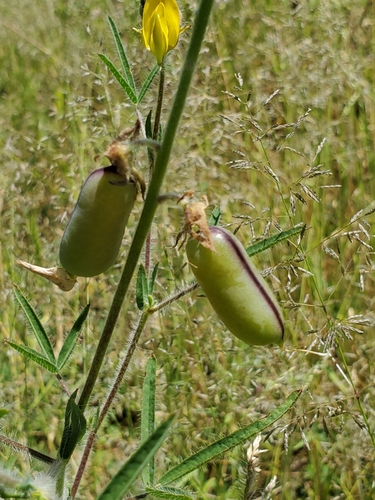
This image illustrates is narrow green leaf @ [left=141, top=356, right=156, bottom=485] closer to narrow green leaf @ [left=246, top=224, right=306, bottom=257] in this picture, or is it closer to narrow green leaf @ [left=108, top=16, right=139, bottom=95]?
narrow green leaf @ [left=246, top=224, right=306, bottom=257]

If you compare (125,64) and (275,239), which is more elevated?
(125,64)

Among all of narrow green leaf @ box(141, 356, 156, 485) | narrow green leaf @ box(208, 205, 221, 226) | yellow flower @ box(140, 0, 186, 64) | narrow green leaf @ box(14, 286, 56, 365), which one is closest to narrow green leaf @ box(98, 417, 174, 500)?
narrow green leaf @ box(141, 356, 156, 485)

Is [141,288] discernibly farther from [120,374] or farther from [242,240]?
[242,240]

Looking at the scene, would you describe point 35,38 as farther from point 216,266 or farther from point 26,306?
point 216,266

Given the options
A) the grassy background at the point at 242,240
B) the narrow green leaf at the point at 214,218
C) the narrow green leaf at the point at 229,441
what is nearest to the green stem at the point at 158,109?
the narrow green leaf at the point at 214,218

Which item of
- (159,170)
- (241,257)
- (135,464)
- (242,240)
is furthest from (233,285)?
(242,240)

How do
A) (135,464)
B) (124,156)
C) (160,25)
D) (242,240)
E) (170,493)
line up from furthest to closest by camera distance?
1. (242,240)
2. (160,25)
3. (170,493)
4. (124,156)
5. (135,464)
